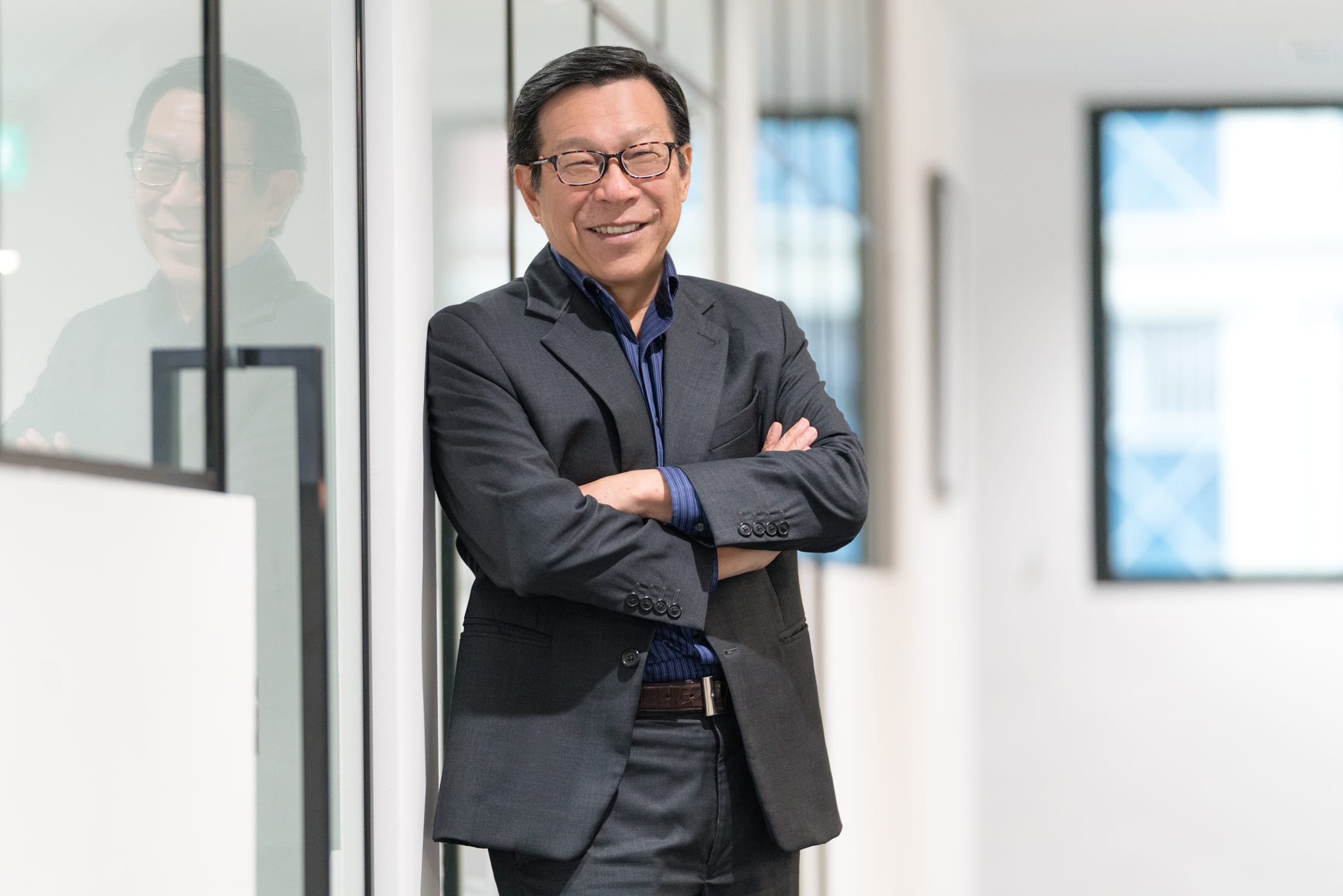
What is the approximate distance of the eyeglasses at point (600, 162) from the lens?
156 centimetres

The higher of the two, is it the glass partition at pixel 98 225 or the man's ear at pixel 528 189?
the man's ear at pixel 528 189

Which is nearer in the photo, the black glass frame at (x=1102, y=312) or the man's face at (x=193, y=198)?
the man's face at (x=193, y=198)

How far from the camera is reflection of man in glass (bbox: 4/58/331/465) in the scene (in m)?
1.12

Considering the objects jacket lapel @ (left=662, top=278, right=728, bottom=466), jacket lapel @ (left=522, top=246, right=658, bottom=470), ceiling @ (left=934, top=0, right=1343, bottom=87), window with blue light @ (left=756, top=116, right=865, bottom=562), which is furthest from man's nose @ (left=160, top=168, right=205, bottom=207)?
ceiling @ (left=934, top=0, right=1343, bottom=87)

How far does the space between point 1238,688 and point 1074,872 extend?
3.28 ft

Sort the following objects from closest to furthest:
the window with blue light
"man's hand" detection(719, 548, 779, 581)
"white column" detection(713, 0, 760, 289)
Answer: "man's hand" detection(719, 548, 779, 581) < "white column" detection(713, 0, 760, 289) < the window with blue light

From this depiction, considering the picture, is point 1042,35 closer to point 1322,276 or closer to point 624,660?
point 1322,276

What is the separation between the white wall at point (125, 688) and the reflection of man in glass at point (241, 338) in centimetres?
7

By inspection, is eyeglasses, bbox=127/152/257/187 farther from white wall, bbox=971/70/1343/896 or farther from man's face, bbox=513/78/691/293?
white wall, bbox=971/70/1343/896

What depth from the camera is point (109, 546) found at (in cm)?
109

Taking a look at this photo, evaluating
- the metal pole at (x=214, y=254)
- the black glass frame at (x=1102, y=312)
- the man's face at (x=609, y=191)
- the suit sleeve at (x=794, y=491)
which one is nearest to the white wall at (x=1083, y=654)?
the black glass frame at (x=1102, y=312)

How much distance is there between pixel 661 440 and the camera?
1584mm

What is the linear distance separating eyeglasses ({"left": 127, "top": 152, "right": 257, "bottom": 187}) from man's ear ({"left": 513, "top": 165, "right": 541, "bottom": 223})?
0.42 m

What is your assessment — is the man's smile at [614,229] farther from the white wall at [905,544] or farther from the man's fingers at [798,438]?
the white wall at [905,544]
